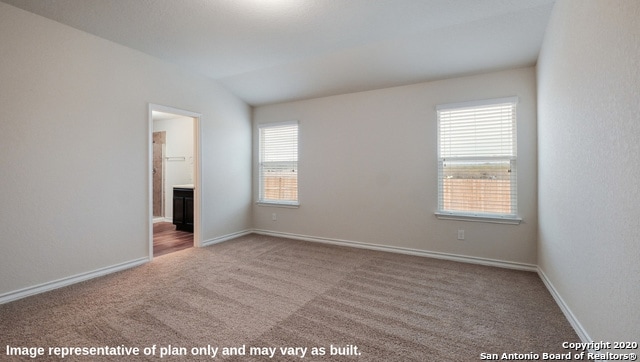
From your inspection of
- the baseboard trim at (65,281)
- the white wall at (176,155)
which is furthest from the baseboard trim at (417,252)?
the white wall at (176,155)

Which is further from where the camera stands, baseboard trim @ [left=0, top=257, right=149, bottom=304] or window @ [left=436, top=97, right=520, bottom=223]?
window @ [left=436, top=97, right=520, bottom=223]

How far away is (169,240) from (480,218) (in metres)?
4.88

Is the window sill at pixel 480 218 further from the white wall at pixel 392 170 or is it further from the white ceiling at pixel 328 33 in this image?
the white ceiling at pixel 328 33

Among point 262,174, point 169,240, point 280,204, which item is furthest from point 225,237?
point 262,174

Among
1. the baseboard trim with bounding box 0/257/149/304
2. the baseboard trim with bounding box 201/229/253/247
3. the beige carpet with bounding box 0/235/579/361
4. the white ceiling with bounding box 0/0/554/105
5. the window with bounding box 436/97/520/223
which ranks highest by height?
the white ceiling with bounding box 0/0/554/105

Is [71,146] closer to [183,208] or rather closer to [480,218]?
[183,208]

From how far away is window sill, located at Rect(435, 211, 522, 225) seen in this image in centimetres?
346

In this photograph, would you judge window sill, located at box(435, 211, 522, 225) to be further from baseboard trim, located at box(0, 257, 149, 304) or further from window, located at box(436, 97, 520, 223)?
baseboard trim, located at box(0, 257, 149, 304)

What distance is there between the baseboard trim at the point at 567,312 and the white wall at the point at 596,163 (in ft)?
0.08

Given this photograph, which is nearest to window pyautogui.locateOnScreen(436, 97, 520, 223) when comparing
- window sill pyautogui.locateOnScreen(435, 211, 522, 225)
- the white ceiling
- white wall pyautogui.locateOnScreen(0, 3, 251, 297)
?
window sill pyautogui.locateOnScreen(435, 211, 522, 225)

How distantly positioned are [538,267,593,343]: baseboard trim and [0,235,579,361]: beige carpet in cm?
5

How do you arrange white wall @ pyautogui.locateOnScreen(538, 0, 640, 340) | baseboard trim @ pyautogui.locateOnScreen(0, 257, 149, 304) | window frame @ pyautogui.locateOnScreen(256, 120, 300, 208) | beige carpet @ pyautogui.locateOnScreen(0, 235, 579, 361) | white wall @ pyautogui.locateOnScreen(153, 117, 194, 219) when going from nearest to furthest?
white wall @ pyautogui.locateOnScreen(538, 0, 640, 340) < beige carpet @ pyautogui.locateOnScreen(0, 235, 579, 361) < baseboard trim @ pyautogui.locateOnScreen(0, 257, 149, 304) < window frame @ pyautogui.locateOnScreen(256, 120, 300, 208) < white wall @ pyautogui.locateOnScreen(153, 117, 194, 219)

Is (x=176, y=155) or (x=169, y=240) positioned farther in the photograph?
(x=176, y=155)

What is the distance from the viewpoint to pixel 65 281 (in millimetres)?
2949
